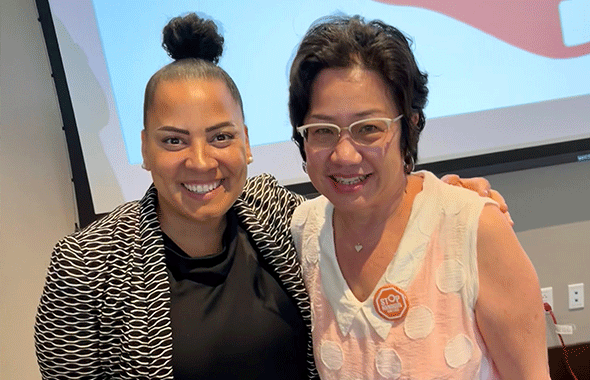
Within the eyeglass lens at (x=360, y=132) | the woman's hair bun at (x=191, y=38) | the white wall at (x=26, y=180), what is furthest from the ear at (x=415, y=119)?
the white wall at (x=26, y=180)

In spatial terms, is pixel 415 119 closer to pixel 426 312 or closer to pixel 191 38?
pixel 426 312

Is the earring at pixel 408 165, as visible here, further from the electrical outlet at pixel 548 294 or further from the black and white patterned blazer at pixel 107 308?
the electrical outlet at pixel 548 294

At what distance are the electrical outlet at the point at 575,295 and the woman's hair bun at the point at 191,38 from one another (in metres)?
2.20

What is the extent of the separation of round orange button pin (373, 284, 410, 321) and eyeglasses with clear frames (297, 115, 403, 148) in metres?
0.35

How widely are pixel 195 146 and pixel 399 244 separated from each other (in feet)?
1.76

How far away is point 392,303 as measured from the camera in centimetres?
123

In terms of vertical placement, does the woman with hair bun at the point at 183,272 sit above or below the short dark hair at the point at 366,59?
below

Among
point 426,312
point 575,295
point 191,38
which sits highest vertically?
point 191,38

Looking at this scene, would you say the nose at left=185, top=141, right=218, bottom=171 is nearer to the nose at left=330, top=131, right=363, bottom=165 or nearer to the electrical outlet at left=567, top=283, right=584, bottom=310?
the nose at left=330, top=131, right=363, bottom=165

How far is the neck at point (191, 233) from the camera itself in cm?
136

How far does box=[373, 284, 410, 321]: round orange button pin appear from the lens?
4.03ft

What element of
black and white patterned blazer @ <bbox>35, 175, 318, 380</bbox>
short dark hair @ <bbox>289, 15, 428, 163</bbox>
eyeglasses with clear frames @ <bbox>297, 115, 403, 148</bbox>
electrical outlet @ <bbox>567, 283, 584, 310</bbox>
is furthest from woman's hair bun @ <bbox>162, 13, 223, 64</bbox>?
electrical outlet @ <bbox>567, 283, 584, 310</bbox>

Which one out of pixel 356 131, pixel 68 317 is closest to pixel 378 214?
pixel 356 131

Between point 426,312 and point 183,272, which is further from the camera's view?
point 183,272
